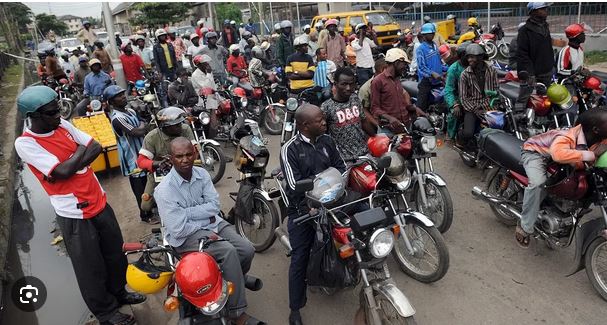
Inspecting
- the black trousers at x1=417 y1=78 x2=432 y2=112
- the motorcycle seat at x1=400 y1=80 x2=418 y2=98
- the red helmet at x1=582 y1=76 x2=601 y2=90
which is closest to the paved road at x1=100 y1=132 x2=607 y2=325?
the red helmet at x1=582 y1=76 x2=601 y2=90

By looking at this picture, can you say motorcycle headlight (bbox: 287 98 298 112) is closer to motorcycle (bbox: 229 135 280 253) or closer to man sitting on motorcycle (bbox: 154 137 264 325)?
motorcycle (bbox: 229 135 280 253)

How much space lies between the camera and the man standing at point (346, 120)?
437 cm

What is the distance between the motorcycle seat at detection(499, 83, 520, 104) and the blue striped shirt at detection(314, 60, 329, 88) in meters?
2.91

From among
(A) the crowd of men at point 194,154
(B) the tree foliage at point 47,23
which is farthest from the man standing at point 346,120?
(B) the tree foliage at point 47,23

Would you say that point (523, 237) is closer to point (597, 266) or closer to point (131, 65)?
point (597, 266)

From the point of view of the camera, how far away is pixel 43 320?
159 inches

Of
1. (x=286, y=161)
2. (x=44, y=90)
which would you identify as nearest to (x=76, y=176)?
(x=44, y=90)

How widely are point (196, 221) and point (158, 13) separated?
40.5 metres

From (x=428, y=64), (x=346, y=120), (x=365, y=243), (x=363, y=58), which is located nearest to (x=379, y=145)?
(x=346, y=120)

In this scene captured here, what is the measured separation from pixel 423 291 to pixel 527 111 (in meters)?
3.47

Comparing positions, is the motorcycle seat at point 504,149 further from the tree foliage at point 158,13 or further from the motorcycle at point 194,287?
the tree foliage at point 158,13

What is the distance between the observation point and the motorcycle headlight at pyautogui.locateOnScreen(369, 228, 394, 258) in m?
2.68

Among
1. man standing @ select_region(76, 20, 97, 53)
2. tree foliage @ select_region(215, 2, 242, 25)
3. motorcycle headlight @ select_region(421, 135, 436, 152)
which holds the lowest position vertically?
motorcycle headlight @ select_region(421, 135, 436, 152)

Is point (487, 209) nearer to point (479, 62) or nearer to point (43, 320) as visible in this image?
point (479, 62)
